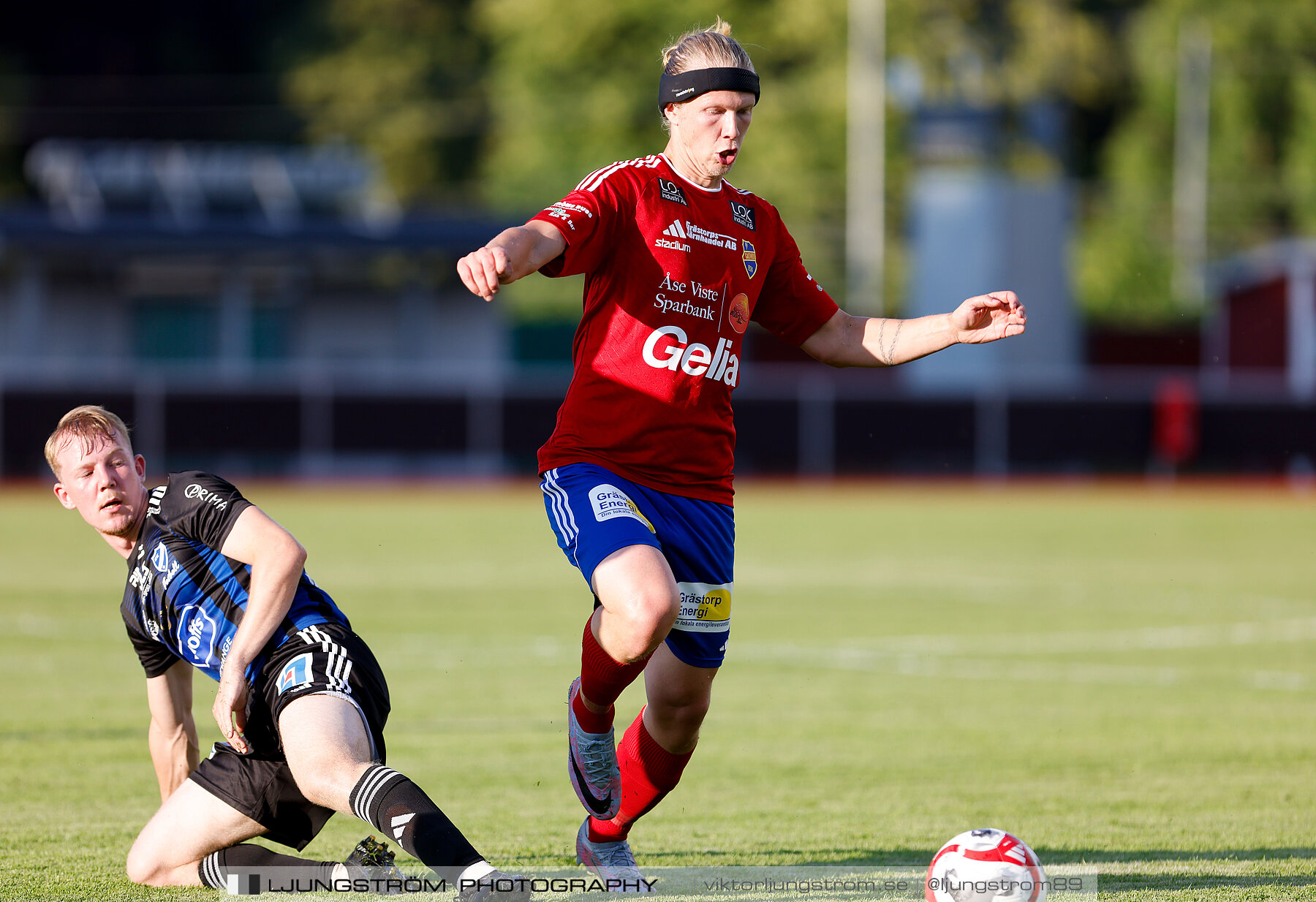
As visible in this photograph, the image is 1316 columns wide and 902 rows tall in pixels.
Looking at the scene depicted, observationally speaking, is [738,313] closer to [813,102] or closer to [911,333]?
[911,333]

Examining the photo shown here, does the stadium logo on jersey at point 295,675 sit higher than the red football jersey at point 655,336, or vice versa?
the red football jersey at point 655,336

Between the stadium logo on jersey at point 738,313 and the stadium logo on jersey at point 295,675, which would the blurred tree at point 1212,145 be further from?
the stadium logo on jersey at point 295,675

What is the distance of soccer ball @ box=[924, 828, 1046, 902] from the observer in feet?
15.0

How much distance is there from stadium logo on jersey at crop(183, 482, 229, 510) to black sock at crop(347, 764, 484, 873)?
2.93ft

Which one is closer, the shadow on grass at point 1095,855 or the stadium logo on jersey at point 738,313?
the stadium logo on jersey at point 738,313

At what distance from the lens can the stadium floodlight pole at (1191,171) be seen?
53.7m

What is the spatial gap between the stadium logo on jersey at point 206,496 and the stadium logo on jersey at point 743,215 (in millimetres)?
1855

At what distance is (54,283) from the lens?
105 feet

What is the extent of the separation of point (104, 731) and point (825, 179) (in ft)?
147

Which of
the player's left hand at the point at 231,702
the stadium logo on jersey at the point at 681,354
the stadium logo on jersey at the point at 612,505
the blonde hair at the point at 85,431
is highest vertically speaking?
the stadium logo on jersey at the point at 681,354

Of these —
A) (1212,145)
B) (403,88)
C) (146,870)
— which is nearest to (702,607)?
(146,870)

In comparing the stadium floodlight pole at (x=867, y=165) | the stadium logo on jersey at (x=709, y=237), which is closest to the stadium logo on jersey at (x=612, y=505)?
the stadium logo on jersey at (x=709, y=237)

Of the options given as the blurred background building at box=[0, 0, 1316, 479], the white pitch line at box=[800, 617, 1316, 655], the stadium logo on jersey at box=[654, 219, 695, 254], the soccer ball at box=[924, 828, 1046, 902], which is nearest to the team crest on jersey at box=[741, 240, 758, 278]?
the stadium logo on jersey at box=[654, 219, 695, 254]

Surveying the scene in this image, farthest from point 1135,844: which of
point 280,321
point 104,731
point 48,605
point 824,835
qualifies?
point 280,321
